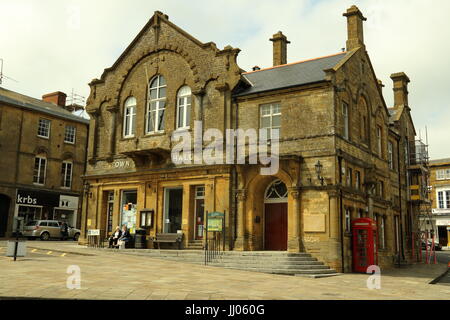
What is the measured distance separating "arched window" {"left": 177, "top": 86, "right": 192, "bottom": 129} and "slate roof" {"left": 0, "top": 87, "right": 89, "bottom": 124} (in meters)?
15.9

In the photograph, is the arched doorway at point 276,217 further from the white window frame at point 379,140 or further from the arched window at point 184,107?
the white window frame at point 379,140

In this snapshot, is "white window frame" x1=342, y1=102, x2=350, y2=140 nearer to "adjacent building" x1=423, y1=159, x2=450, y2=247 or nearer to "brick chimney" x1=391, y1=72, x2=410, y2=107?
"brick chimney" x1=391, y1=72, x2=410, y2=107

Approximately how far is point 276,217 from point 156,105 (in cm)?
873

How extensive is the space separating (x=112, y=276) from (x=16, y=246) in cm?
503

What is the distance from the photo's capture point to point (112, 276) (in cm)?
1326

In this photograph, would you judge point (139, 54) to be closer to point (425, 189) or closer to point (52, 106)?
A: point (52, 106)

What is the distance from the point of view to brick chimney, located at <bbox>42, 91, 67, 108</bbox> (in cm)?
4216

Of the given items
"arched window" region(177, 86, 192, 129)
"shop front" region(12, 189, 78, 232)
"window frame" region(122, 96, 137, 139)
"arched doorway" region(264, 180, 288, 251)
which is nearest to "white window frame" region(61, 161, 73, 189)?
"shop front" region(12, 189, 78, 232)

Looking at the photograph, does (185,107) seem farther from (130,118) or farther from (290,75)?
(290,75)

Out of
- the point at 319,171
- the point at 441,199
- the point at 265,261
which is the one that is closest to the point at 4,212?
the point at 265,261

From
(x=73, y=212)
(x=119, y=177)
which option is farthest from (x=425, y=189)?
(x=73, y=212)

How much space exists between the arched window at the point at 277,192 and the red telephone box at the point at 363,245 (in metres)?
3.28

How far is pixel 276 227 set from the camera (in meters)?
21.2
